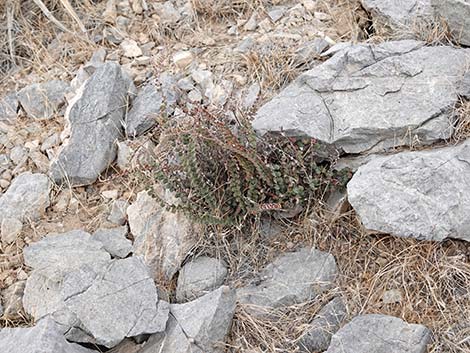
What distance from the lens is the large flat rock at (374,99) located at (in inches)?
134

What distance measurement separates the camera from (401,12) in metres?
3.91

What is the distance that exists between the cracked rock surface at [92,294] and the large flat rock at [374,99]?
0.91 meters

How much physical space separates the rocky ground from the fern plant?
8 cm

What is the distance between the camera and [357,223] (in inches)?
132

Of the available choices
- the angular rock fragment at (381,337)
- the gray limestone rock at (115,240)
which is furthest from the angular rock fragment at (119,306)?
the angular rock fragment at (381,337)

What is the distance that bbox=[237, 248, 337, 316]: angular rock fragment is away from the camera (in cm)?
321

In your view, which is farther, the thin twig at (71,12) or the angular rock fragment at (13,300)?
the thin twig at (71,12)

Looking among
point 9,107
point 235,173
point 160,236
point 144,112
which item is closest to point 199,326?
point 160,236

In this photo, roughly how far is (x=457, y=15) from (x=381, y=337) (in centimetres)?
167

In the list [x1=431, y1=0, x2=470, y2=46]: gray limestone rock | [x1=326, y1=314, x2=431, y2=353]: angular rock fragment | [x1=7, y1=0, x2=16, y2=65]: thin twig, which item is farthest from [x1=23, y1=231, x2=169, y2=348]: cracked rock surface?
[x1=431, y1=0, x2=470, y2=46]: gray limestone rock

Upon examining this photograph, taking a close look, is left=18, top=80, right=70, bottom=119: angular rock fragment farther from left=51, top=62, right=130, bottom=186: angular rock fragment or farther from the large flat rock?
the large flat rock

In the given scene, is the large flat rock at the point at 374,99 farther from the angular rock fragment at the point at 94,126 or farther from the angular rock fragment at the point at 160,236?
the angular rock fragment at the point at 94,126

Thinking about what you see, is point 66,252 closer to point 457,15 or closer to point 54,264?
point 54,264

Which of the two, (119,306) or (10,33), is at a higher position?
(10,33)
